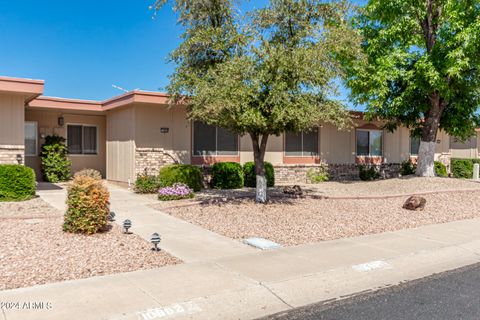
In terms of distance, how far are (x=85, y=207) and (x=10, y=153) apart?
22.3 feet

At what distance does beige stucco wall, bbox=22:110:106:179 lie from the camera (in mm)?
17328

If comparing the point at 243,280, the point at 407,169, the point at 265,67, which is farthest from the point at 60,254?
the point at 407,169

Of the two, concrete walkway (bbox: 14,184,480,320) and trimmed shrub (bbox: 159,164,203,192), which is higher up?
trimmed shrub (bbox: 159,164,203,192)

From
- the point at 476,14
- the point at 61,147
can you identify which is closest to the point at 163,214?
the point at 61,147

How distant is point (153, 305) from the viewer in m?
4.75

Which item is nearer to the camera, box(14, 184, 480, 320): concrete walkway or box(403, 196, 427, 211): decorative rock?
box(14, 184, 480, 320): concrete walkway

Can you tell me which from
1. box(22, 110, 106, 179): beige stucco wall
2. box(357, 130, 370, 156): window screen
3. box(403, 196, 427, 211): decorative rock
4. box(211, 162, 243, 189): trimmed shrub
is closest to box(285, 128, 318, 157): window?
box(357, 130, 370, 156): window screen

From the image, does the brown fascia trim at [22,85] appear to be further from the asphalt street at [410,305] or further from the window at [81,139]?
the asphalt street at [410,305]

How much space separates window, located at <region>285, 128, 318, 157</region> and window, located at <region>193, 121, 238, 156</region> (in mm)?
2870

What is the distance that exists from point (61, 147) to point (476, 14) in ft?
52.6

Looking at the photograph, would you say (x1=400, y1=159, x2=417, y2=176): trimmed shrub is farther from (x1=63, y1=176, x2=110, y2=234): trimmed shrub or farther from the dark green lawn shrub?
(x1=63, y1=176, x2=110, y2=234): trimmed shrub

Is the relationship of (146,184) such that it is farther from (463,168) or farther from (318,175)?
(463,168)

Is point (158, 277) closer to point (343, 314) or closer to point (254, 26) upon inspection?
point (343, 314)

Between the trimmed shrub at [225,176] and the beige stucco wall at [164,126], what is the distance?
44.5 inches
